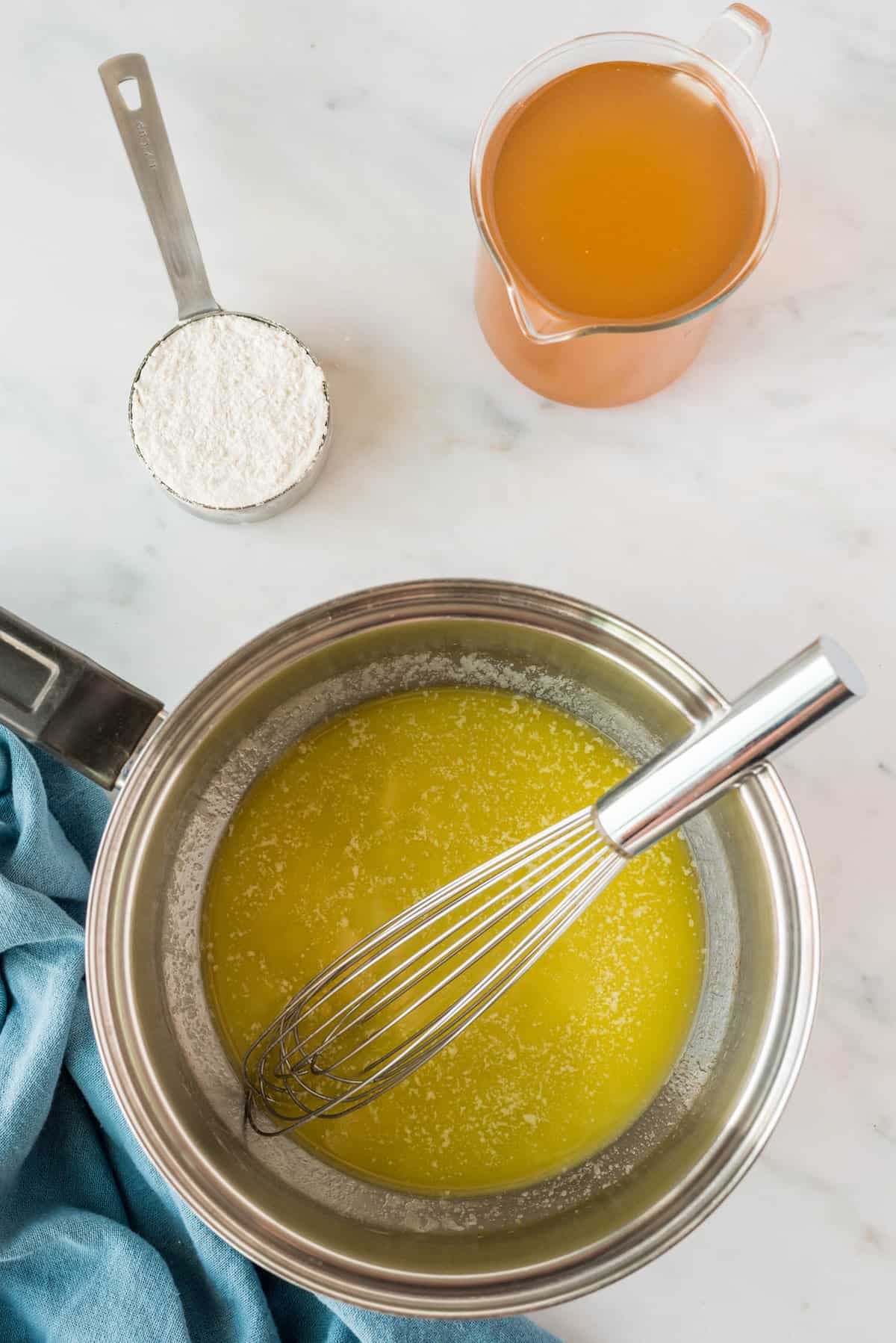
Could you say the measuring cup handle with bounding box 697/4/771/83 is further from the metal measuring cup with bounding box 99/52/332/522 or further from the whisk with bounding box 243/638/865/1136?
the whisk with bounding box 243/638/865/1136

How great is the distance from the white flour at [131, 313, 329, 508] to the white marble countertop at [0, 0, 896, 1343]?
0.18ft

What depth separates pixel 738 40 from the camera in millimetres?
738

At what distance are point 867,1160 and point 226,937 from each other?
49 cm

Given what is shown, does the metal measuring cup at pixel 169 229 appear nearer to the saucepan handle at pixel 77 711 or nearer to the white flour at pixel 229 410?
the white flour at pixel 229 410

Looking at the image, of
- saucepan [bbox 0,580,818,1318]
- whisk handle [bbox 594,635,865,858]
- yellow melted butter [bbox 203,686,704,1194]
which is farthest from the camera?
yellow melted butter [bbox 203,686,704,1194]

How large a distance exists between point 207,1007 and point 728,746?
0.45 metres

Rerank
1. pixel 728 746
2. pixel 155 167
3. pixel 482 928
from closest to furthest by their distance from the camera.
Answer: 1. pixel 728 746
2. pixel 482 928
3. pixel 155 167

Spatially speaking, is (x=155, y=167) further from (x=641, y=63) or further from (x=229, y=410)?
(x=641, y=63)

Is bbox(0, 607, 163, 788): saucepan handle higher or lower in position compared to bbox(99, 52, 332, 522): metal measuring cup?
lower

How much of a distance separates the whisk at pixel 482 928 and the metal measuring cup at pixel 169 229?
0.30 metres

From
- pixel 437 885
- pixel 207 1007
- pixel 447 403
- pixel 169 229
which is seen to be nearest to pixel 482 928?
pixel 437 885

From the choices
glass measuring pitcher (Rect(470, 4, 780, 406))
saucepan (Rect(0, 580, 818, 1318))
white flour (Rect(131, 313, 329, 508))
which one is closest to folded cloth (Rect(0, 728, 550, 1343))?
saucepan (Rect(0, 580, 818, 1318))

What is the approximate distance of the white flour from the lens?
2.66 ft

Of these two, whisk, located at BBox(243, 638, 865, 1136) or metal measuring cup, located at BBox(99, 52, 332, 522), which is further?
metal measuring cup, located at BBox(99, 52, 332, 522)
